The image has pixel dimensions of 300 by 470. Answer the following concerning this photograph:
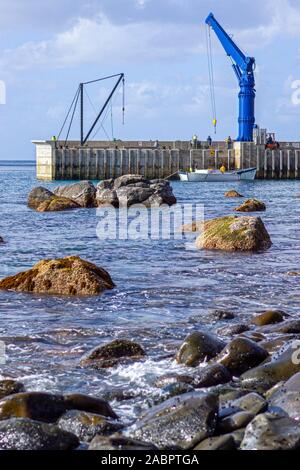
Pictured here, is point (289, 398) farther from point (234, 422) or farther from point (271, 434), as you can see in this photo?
point (271, 434)

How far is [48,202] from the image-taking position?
3644 centimetres

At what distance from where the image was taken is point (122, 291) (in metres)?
15.1

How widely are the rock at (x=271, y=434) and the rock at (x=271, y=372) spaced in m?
1.88

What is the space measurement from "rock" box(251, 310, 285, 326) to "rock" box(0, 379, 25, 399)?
439cm

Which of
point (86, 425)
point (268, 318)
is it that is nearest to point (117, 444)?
point (86, 425)

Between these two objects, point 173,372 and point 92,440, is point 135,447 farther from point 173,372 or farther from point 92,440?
point 173,372

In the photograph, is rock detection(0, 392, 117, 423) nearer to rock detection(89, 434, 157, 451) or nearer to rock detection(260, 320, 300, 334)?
rock detection(89, 434, 157, 451)

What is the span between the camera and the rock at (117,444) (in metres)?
6.63

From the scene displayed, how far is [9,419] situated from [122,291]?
25.4ft

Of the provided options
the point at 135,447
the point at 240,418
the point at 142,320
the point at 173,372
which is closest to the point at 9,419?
the point at 135,447

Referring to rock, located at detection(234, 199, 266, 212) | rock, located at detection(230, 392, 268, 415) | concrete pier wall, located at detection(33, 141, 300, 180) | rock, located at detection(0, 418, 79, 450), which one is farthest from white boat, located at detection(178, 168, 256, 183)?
rock, located at detection(0, 418, 79, 450)

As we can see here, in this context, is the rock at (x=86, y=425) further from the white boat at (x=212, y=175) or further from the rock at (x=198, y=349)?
the white boat at (x=212, y=175)

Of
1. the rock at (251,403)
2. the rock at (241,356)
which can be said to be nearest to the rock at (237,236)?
the rock at (241,356)

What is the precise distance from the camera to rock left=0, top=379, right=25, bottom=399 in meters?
8.67
